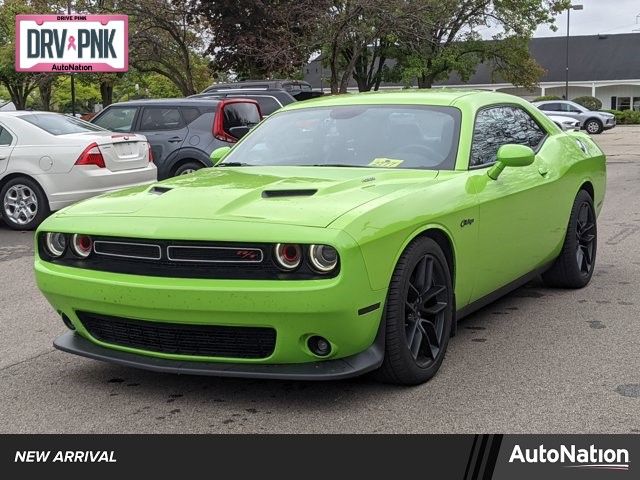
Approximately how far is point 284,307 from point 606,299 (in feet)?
10.8

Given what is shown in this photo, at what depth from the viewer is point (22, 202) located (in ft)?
35.3

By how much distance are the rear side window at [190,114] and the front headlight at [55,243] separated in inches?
356

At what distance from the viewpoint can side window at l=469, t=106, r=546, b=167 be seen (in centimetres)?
530

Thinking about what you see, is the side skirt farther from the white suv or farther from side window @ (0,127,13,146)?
the white suv

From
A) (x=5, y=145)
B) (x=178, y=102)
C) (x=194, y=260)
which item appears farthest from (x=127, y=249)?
(x=178, y=102)

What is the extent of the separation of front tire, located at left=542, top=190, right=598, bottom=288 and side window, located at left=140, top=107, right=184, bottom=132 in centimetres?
794

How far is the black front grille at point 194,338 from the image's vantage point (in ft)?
12.9

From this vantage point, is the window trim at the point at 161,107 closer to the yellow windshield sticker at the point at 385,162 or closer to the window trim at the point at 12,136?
the window trim at the point at 12,136

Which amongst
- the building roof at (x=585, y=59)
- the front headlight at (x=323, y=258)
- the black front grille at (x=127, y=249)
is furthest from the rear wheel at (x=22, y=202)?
the building roof at (x=585, y=59)

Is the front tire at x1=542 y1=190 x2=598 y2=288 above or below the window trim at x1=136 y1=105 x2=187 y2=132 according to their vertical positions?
below

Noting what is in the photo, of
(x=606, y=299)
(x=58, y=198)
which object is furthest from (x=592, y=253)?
(x=58, y=198)

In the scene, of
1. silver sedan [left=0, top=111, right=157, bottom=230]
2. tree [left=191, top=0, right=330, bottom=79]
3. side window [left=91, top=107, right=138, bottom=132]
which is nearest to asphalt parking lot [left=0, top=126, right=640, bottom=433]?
silver sedan [left=0, top=111, right=157, bottom=230]

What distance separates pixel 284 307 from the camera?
378 centimetres

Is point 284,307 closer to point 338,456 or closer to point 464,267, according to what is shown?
point 338,456
